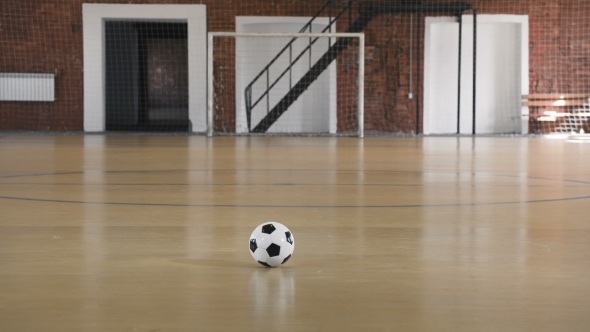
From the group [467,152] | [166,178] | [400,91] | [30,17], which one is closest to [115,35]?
[30,17]

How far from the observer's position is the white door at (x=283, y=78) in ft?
51.4

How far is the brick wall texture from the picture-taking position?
51.0 ft

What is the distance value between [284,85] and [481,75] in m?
3.81

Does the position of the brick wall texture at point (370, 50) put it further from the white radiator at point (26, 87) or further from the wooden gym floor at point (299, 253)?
the wooden gym floor at point (299, 253)

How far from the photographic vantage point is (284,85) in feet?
52.8

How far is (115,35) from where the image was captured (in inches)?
730

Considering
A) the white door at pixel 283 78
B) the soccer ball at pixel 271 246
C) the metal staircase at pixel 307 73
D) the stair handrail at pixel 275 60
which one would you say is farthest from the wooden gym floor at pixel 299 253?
the white door at pixel 283 78

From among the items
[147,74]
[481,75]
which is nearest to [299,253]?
[481,75]

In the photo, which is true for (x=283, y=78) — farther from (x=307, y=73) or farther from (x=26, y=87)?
(x=26, y=87)

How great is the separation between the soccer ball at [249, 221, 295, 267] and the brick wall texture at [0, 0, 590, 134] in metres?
13.2

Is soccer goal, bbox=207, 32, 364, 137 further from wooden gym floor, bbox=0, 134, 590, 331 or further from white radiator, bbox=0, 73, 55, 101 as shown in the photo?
wooden gym floor, bbox=0, 134, 590, 331

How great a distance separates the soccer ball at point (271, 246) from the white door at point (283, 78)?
Answer: 13.0 metres

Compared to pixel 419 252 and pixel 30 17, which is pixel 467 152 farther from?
pixel 30 17

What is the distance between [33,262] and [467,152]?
792cm
